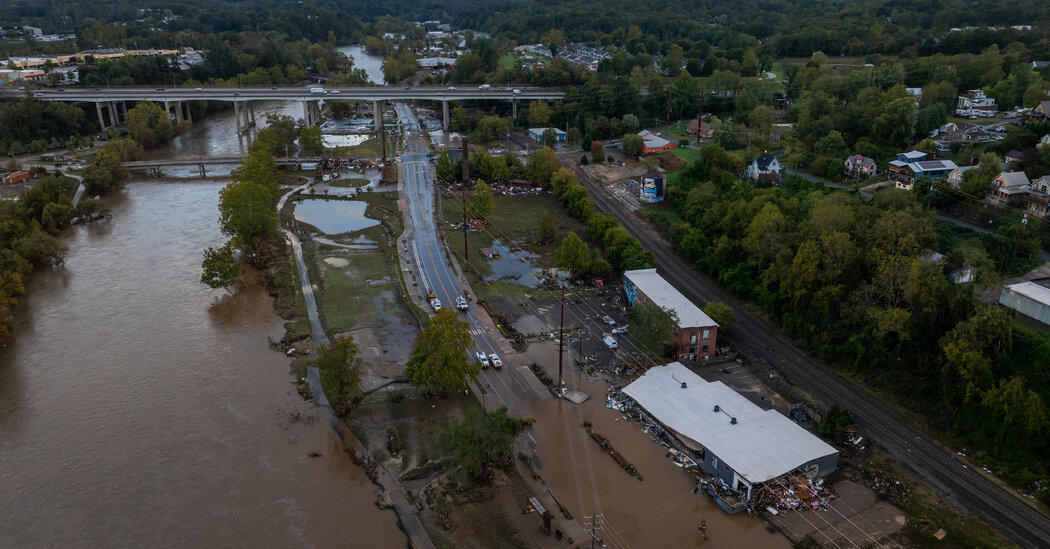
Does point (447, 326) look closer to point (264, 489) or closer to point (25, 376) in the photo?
point (264, 489)

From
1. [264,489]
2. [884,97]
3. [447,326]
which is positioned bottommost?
[264,489]

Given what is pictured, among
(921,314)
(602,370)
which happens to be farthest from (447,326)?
(921,314)

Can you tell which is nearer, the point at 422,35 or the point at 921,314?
the point at 921,314

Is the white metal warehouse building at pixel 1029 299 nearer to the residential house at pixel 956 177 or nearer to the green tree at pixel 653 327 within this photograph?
the residential house at pixel 956 177

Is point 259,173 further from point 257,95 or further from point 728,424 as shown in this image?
point 728,424

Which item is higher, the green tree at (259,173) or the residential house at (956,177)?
the residential house at (956,177)

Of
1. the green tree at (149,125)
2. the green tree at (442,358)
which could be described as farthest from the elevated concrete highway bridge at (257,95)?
the green tree at (442,358)
